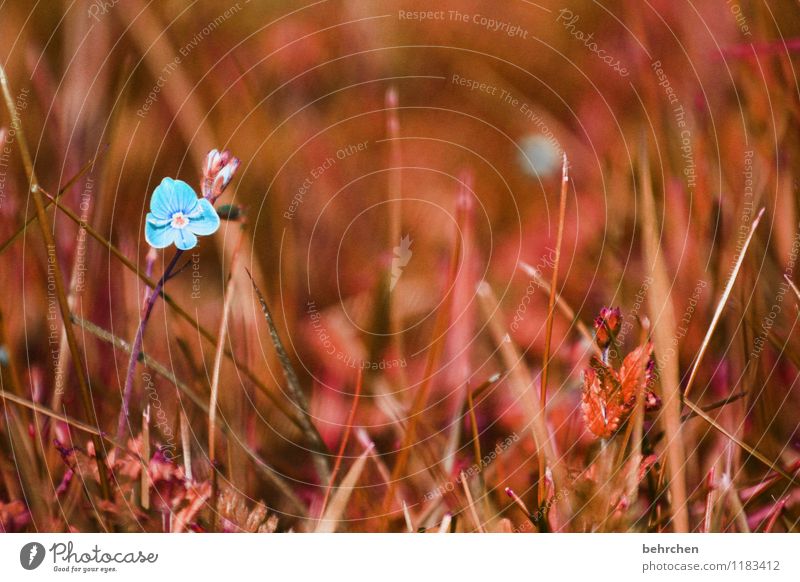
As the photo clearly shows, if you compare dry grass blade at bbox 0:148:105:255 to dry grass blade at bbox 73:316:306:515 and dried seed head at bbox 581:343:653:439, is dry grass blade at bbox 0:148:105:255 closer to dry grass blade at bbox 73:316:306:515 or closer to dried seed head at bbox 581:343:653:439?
dry grass blade at bbox 73:316:306:515

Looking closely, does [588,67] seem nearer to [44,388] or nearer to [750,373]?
[750,373]

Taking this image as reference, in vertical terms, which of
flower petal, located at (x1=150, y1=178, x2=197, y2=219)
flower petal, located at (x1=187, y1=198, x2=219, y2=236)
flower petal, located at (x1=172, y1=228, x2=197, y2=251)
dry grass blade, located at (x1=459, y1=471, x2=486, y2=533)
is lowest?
dry grass blade, located at (x1=459, y1=471, x2=486, y2=533)

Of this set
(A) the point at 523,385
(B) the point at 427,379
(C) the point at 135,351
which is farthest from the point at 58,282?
(A) the point at 523,385

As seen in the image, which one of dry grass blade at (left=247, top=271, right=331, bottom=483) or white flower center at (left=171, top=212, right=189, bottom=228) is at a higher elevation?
white flower center at (left=171, top=212, right=189, bottom=228)

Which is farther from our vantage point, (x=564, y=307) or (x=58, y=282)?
(x=564, y=307)

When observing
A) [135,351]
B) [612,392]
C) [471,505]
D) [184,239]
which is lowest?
[471,505]

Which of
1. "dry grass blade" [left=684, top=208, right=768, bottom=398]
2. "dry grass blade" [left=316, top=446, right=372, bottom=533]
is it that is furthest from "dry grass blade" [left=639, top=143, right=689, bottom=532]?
"dry grass blade" [left=316, top=446, right=372, bottom=533]

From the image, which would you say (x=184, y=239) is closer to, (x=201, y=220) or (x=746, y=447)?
(x=201, y=220)

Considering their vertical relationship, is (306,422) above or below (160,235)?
below

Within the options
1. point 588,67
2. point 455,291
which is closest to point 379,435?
point 455,291
